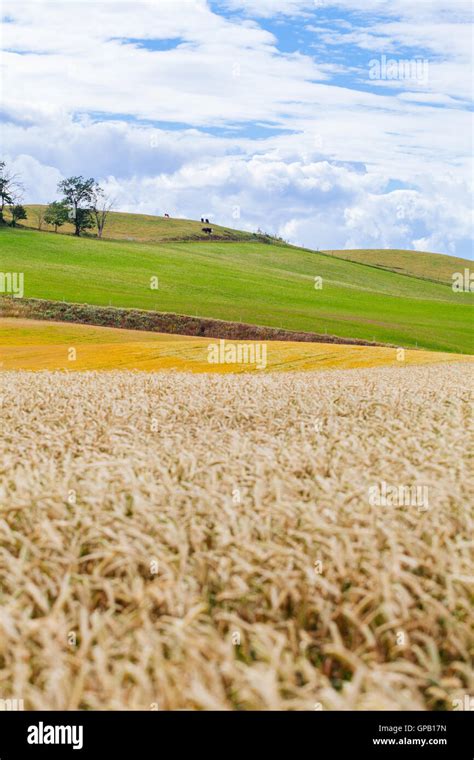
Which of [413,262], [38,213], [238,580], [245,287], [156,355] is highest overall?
[38,213]

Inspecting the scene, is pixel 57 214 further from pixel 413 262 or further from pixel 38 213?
pixel 413 262

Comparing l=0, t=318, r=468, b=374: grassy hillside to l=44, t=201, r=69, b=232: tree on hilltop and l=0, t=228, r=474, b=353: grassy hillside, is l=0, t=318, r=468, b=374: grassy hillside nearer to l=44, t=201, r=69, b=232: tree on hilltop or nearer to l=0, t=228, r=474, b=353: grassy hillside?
l=0, t=228, r=474, b=353: grassy hillside

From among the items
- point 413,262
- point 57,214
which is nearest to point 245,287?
point 57,214

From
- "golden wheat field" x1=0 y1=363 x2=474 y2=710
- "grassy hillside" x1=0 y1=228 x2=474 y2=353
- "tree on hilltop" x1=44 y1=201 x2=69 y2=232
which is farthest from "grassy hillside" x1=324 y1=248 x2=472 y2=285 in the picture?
"golden wheat field" x1=0 y1=363 x2=474 y2=710

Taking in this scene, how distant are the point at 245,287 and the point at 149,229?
209ft

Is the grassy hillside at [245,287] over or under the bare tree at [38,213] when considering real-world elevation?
under

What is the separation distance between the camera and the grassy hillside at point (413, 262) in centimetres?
14734

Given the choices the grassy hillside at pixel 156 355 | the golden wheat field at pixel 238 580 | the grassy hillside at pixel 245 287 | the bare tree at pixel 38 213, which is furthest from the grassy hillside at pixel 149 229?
the golden wheat field at pixel 238 580

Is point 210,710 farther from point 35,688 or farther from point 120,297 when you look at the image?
point 120,297

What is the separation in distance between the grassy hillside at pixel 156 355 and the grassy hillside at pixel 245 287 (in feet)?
66.2

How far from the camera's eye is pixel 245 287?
295 ft

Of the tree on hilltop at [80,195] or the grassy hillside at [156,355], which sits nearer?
the grassy hillside at [156,355]

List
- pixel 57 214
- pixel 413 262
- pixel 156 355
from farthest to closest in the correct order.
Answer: pixel 413 262 < pixel 57 214 < pixel 156 355

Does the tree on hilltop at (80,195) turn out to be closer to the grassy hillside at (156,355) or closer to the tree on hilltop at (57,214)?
the tree on hilltop at (57,214)
